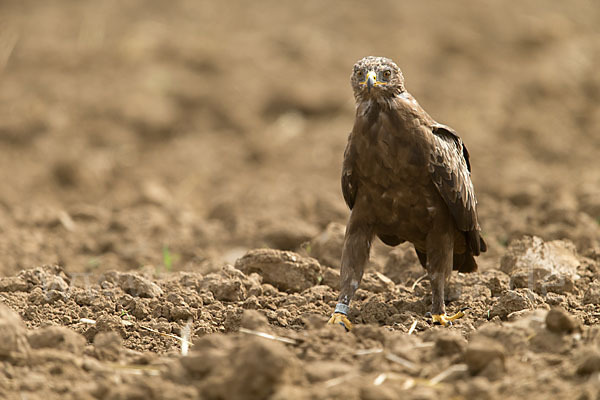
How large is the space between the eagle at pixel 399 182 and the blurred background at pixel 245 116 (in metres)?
1.66

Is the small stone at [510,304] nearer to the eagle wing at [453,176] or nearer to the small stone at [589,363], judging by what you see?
the eagle wing at [453,176]

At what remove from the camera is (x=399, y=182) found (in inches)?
225

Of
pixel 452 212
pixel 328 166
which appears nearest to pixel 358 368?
pixel 452 212

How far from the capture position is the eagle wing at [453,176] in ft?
18.7

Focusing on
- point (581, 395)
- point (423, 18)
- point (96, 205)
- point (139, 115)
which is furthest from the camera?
point (423, 18)

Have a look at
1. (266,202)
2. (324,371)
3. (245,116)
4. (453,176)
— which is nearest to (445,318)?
(453,176)

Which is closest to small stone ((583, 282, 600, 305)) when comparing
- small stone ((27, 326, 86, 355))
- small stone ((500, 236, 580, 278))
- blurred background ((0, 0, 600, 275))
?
small stone ((500, 236, 580, 278))

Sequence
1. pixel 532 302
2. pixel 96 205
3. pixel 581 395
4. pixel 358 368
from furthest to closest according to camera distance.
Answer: pixel 96 205
pixel 532 302
pixel 358 368
pixel 581 395

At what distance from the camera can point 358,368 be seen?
4176 millimetres

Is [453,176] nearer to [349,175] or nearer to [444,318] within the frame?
[349,175]

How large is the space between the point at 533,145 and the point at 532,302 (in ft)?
24.8

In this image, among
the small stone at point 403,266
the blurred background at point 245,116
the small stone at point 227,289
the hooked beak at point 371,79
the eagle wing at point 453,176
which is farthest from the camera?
the blurred background at point 245,116

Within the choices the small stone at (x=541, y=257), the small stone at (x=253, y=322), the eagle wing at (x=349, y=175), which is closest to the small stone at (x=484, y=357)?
the small stone at (x=253, y=322)

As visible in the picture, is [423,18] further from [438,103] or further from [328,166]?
[328,166]
